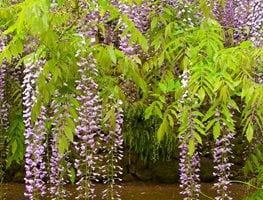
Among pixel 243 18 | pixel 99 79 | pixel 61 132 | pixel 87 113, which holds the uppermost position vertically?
pixel 243 18

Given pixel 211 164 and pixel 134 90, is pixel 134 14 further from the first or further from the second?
pixel 211 164

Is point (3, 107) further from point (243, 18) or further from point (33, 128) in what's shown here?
point (243, 18)

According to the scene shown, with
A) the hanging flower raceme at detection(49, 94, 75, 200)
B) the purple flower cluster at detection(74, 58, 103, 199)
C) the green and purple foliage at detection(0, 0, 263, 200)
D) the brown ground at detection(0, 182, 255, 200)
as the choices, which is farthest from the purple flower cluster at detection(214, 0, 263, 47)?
the hanging flower raceme at detection(49, 94, 75, 200)

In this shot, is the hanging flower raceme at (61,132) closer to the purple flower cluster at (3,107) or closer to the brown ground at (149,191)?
the purple flower cluster at (3,107)

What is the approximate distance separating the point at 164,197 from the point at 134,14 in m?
1.92

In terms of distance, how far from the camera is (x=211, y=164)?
605cm

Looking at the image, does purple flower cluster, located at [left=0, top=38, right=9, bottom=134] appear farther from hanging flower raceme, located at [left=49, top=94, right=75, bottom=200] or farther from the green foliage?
the green foliage

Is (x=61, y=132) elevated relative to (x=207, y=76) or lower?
lower

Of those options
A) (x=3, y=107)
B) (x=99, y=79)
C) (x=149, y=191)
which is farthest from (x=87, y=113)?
(x=149, y=191)

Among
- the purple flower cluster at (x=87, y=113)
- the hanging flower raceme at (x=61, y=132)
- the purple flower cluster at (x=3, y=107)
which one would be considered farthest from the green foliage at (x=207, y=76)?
the purple flower cluster at (x=3, y=107)

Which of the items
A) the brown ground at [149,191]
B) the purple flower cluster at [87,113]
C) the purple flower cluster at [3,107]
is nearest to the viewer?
the purple flower cluster at [87,113]

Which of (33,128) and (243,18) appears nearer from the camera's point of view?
(33,128)

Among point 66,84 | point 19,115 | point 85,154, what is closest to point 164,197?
point 19,115

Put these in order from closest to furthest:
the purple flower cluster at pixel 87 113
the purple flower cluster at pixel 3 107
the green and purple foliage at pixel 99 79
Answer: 1. the green and purple foliage at pixel 99 79
2. the purple flower cluster at pixel 87 113
3. the purple flower cluster at pixel 3 107
